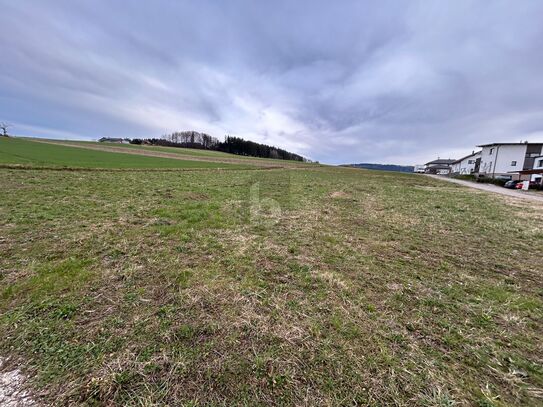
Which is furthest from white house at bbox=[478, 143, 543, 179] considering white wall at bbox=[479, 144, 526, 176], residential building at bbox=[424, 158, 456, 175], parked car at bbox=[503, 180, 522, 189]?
residential building at bbox=[424, 158, 456, 175]

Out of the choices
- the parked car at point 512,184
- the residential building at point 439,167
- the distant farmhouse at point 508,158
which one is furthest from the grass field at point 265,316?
the residential building at point 439,167

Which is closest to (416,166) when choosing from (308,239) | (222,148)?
(222,148)

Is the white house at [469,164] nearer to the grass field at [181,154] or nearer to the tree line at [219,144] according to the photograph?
the grass field at [181,154]

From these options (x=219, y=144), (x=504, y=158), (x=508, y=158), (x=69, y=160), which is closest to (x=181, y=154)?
(x=69, y=160)

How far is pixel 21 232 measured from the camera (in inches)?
206

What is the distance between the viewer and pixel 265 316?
2883 millimetres

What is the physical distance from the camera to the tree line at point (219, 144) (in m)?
104

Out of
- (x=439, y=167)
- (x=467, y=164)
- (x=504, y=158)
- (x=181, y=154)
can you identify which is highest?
(x=439, y=167)

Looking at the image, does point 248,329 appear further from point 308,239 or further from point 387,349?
point 308,239

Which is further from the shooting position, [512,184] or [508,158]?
[508,158]

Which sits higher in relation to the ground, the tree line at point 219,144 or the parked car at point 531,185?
the tree line at point 219,144

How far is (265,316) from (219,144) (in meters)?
114

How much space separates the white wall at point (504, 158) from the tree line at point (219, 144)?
81654 mm

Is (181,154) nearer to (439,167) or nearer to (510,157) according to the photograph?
(510,157)
